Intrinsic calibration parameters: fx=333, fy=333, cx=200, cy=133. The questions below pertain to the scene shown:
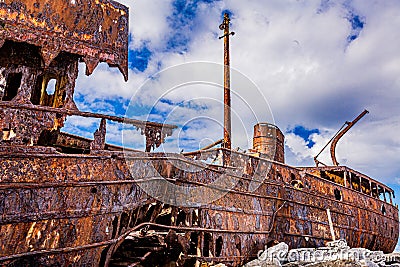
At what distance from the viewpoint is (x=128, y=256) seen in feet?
23.1

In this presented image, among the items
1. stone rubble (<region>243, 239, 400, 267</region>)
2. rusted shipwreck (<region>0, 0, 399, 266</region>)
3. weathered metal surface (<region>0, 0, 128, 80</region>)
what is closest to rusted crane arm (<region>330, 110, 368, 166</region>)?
stone rubble (<region>243, 239, 400, 267</region>)

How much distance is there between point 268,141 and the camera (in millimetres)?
12125

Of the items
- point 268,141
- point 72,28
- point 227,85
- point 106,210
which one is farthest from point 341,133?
point 72,28

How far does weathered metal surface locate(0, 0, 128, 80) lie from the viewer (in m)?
5.42

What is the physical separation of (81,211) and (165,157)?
1.94 m

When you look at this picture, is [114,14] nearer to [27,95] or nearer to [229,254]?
[27,95]

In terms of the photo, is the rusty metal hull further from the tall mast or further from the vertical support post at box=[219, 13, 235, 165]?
the tall mast

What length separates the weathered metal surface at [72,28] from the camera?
A: 5.42m

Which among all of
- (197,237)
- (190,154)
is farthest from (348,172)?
(197,237)

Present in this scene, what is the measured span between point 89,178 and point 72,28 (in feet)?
8.91

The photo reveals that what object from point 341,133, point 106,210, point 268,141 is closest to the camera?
point 106,210

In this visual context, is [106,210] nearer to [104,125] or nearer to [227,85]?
[104,125]

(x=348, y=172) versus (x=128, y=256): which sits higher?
(x=348, y=172)

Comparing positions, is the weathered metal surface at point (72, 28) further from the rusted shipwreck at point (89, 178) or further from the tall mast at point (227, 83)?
the tall mast at point (227, 83)
